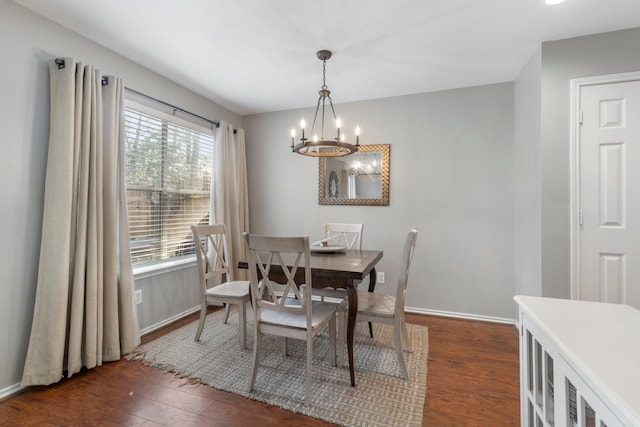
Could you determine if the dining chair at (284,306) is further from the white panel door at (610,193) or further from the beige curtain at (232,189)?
the white panel door at (610,193)

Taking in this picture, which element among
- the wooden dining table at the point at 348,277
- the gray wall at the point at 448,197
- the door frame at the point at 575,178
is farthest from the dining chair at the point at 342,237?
the door frame at the point at 575,178

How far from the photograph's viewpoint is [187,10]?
6.39 feet

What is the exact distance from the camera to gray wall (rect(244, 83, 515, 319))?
3.04 meters

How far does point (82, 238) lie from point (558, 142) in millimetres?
3524

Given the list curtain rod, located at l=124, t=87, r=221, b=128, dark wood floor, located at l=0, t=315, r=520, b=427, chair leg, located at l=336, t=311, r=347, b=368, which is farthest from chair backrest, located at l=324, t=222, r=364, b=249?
curtain rod, located at l=124, t=87, r=221, b=128

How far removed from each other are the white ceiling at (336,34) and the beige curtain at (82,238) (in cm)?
48

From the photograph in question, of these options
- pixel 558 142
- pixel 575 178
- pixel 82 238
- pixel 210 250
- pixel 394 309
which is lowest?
pixel 394 309

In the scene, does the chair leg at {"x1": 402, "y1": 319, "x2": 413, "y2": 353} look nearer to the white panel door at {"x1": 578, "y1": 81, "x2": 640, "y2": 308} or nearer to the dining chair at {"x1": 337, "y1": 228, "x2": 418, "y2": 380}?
the dining chair at {"x1": 337, "y1": 228, "x2": 418, "y2": 380}

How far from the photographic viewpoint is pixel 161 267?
291 cm

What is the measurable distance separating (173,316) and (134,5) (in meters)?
2.68

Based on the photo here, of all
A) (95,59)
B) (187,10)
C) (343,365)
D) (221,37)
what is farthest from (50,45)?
(343,365)

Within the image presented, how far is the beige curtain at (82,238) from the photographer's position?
1.94 meters

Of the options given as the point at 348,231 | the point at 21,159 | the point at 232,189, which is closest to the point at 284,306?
the point at 348,231

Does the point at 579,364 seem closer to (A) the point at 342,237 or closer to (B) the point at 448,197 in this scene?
(B) the point at 448,197
